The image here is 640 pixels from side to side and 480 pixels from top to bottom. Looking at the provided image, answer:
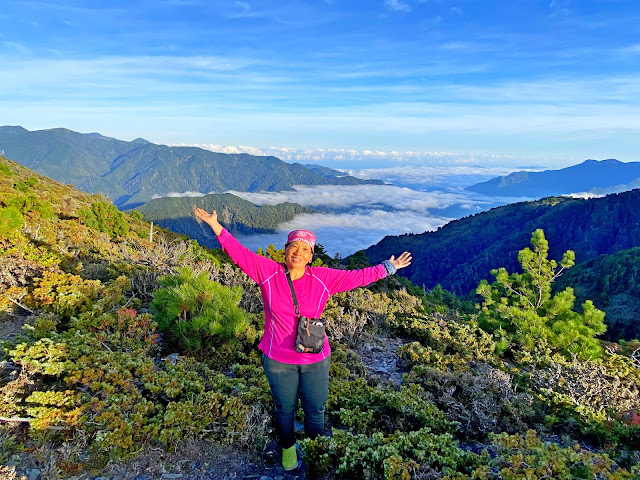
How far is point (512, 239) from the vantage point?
122 metres

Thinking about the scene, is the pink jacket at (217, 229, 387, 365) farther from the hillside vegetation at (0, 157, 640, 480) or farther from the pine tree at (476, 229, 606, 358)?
the pine tree at (476, 229, 606, 358)

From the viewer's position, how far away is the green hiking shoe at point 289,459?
349cm

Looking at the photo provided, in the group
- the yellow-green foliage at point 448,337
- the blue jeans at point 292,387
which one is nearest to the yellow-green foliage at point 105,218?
the yellow-green foliage at point 448,337

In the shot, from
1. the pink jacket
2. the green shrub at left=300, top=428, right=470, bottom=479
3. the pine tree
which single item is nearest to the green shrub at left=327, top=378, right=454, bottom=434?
the green shrub at left=300, top=428, right=470, bottom=479

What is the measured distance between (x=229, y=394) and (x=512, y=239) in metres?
134

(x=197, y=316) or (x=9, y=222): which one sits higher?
Answer: (x=9, y=222)

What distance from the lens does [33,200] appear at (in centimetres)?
1341

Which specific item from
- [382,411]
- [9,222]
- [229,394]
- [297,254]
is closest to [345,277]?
[297,254]

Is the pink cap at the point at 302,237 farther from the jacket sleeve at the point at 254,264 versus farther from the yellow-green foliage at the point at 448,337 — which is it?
the yellow-green foliage at the point at 448,337

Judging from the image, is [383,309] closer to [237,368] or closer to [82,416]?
[237,368]

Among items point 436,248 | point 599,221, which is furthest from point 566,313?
point 599,221

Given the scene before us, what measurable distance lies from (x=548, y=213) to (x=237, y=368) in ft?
497

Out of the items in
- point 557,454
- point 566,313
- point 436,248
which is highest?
point 557,454

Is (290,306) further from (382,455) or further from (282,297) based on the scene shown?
(382,455)
